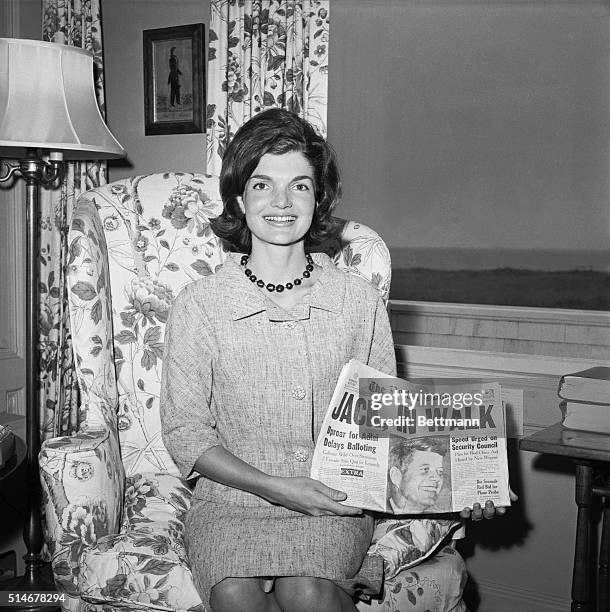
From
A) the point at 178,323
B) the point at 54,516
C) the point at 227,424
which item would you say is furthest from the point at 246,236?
the point at 54,516

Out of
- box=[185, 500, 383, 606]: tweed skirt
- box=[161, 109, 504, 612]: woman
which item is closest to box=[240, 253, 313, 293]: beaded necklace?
box=[161, 109, 504, 612]: woman

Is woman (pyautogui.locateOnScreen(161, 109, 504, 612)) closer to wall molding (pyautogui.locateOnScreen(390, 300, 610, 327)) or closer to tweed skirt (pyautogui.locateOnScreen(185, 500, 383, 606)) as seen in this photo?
tweed skirt (pyautogui.locateOnScreen(185, 500, 383, 606))

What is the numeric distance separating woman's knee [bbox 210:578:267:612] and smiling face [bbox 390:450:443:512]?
0.32 m

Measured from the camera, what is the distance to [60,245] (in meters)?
3.24

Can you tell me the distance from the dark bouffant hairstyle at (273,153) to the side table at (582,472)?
0.72 metres

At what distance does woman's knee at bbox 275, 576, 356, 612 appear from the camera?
1478mm

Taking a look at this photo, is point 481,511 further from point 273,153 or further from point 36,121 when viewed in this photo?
point 36,121

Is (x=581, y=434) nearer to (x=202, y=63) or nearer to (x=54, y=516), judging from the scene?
(x=54, y=516)

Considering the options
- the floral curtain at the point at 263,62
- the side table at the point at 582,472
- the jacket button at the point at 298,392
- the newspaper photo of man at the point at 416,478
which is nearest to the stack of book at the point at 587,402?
the side table at the point at 582,472

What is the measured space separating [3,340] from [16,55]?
1316 millimetres

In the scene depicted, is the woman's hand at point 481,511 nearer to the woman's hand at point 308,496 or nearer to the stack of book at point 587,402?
the woman's hand at point 308,496

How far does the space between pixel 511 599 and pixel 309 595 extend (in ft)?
5.18

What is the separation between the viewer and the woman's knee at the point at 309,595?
1478 millimetres

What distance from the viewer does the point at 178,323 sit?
1767 mm
